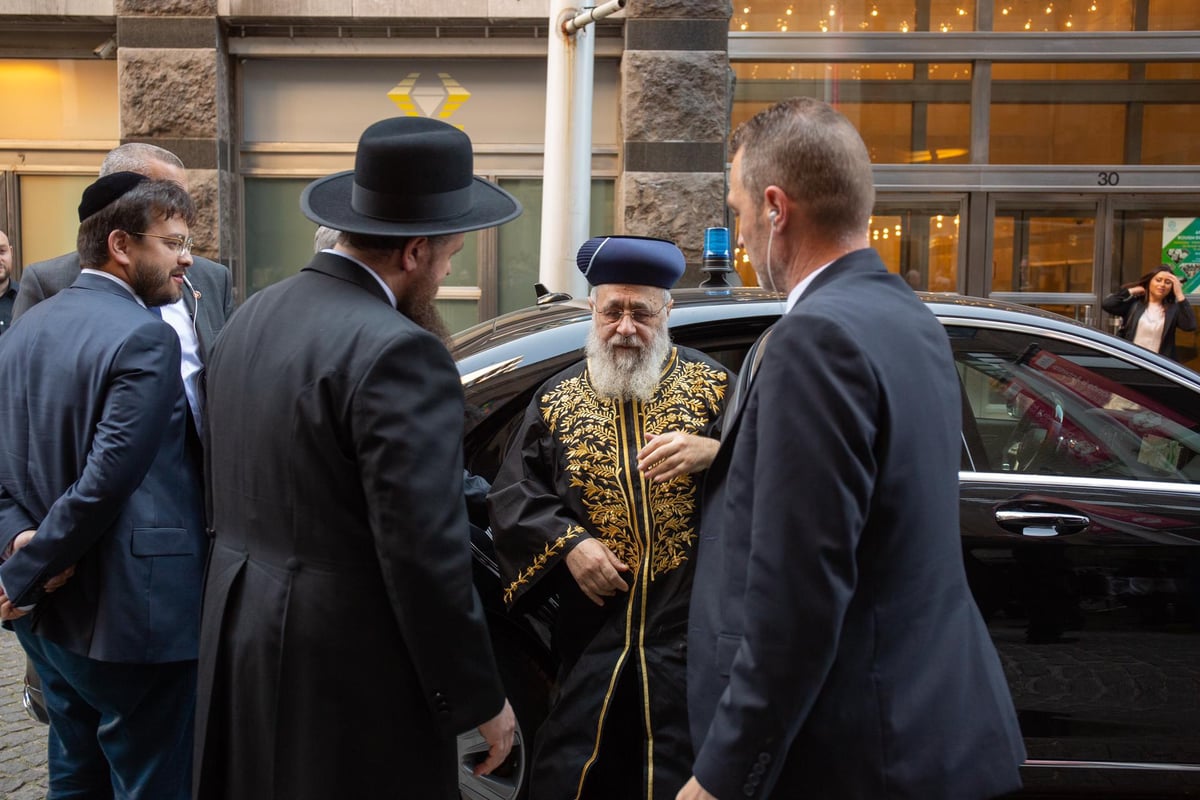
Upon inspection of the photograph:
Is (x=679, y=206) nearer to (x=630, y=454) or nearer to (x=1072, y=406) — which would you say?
(x=1072, y=406)

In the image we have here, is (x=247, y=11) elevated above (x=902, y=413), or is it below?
above

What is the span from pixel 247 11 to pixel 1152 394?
24.8ft

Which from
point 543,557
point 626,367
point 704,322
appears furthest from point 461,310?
point 543,557

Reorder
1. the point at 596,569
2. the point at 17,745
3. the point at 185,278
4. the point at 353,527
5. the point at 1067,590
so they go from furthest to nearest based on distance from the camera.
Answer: the point at 17,745 → the point at 185,278 → the point at 1067,590 → the point at 596,569 → the point at 353,527

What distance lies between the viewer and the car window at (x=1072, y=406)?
3.52 meters

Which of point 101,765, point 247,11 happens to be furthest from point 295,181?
point 101,765

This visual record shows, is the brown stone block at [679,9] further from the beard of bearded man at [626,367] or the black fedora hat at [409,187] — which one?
the black fedora hat at [409,187]

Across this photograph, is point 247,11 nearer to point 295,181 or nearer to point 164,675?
point 295,181

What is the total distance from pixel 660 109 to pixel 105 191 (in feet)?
20.9

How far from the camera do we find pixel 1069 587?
3307 mm

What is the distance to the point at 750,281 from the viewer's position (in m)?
10.1

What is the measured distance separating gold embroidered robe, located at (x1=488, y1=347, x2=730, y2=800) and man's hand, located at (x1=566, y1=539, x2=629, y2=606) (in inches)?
1.2

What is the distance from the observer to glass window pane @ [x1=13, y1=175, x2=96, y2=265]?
934 centimetres

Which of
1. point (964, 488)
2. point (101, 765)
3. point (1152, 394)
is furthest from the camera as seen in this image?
point (1152, 394)
